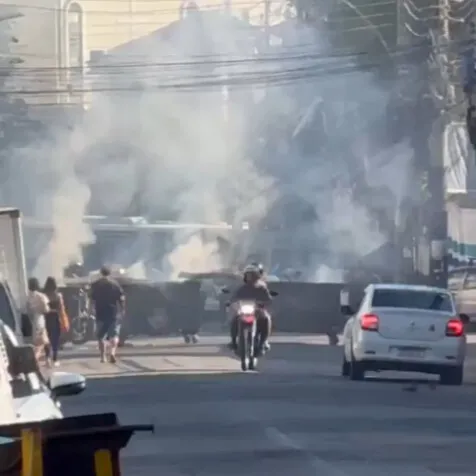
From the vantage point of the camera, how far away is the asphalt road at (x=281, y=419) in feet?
48.6

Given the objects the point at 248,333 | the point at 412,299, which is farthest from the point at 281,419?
the point at 248,333

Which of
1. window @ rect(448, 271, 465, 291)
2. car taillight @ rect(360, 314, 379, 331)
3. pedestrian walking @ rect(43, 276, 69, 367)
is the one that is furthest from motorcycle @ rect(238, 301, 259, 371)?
window @ rect(448, 271, 465, 291)

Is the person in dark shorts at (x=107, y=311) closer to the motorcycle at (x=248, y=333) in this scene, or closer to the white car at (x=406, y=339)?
the motorcycle at (x=248, y=333)

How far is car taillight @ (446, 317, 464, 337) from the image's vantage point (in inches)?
1013

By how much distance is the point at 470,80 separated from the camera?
3095 cm

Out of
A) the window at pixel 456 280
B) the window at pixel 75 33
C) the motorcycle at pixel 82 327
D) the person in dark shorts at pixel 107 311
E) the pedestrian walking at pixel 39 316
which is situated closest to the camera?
the pedestrian walking at pixel 39 316

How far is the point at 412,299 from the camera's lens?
26.3 meters

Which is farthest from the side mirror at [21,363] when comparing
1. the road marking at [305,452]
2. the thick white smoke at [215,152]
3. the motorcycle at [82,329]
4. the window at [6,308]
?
the thick white smoke at [215,152]

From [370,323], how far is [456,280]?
2639 cm

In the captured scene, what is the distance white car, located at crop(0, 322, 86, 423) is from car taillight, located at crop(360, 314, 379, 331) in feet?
44.3

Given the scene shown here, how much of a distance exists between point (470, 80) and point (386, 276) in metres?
21.5

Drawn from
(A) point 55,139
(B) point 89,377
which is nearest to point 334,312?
(B) point 89,377

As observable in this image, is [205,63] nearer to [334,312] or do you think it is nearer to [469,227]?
[469,227]

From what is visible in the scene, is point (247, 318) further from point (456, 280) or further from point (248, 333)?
point (456, 280)
